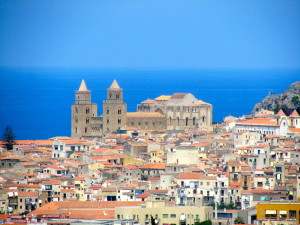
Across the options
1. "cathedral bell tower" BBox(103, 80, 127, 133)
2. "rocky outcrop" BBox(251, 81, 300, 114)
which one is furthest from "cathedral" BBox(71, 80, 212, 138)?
"rocky outcrop" BBox(251, 81, 300, 114)

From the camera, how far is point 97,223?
50500 millimetres

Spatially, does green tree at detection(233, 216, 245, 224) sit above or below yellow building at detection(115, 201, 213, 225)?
below

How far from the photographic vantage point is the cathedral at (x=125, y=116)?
97625mm

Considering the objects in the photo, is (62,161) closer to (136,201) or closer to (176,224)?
(136,201)

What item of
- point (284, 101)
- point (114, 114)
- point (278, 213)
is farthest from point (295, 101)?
point (278, 213)

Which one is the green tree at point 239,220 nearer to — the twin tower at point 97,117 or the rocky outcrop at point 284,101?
the rocky outcrop at point 284,101

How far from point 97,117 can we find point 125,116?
79.0 inches

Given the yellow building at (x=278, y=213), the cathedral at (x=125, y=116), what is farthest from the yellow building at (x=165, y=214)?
the cathedral at (x=125, y=116)

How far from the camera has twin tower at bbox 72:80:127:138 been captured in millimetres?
97312

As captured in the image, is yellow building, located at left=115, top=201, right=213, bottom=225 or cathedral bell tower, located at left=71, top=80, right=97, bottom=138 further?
cathedral bell tower, located at left=71, top=80, right=97, bottom=138

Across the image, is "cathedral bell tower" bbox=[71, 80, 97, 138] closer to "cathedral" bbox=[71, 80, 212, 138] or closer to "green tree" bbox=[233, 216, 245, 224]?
"cathedral" bbox=[71, 80, 212, 138]

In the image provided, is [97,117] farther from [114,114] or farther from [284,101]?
[284,101]

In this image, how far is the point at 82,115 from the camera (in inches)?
3888

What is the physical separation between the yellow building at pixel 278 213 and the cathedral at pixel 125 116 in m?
46.6
